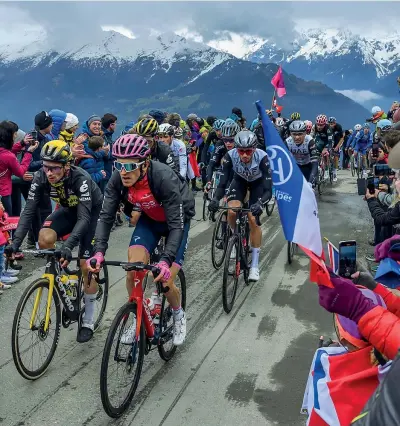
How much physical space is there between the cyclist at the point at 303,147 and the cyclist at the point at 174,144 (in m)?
2.27

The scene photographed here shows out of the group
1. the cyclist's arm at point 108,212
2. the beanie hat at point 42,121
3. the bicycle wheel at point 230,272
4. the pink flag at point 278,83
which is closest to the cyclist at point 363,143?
the pink flag at point 278,83

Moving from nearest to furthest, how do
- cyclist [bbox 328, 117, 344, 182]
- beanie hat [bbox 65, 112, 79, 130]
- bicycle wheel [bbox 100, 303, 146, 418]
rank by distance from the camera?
1. bicycle wheel [bbox 100, 303, 146, 418]
2. beanie hat [bbox 65, 112, 79, 130]
3. cyclist [bbox 328, 117, 344, 182]

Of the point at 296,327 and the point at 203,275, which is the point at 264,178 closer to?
the point at 203,275

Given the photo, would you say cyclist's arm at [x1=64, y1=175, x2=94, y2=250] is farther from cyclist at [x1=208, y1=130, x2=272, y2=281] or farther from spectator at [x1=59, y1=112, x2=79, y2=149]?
spectator at [x1=59, y1=112, x2=79, y2=149]

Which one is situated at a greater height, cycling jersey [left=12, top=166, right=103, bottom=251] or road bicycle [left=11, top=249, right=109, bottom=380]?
cycling jersey [left=12, top=166, right=103, bottom=251]

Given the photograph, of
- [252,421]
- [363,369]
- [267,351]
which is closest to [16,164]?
[267,351]

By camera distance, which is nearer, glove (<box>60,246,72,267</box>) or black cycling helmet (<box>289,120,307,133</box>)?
glove (<box>60,246,72,267</box>)

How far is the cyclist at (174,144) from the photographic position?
8.91m

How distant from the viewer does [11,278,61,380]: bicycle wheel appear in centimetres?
414

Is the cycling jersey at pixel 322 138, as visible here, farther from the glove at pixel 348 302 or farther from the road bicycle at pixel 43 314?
the glove at pixel 348 302

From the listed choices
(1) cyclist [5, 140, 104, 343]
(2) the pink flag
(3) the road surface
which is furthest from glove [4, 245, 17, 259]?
(2) the pink flag

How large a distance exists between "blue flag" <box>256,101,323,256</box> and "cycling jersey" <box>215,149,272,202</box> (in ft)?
13.5

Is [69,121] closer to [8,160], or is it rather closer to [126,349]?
[8,160]

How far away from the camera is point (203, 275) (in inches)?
294
